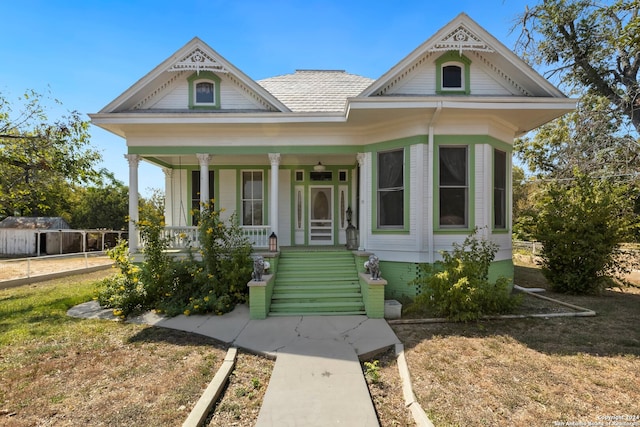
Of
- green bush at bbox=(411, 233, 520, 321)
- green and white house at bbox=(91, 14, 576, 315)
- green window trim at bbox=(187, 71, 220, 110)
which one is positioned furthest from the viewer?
green window trim at bbox=(187, 71, 220, 110)

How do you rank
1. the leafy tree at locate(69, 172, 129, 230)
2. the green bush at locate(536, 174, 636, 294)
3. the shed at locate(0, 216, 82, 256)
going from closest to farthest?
1. the green bush at locate(536, 174, 636, 294)
2. the shed at locate(0, 216, 82, 256)
3. the leafy tree at locate(69, 172, 129, 230)

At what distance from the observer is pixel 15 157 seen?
9.91m

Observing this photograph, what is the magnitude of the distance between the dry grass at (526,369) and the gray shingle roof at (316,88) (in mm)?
6139

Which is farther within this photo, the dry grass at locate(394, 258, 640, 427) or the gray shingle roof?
the gray shingle roof

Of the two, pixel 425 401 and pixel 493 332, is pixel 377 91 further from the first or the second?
pixel 425 401

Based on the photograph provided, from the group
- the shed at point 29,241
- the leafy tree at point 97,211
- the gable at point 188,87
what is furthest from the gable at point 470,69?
the leafy tree at point 97,211

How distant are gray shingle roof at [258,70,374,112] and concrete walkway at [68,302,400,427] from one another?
215 inches

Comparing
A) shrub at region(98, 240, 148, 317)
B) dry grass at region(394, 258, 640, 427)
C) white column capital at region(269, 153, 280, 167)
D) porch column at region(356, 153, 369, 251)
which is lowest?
dry grass at region(394, 258, 640, 427)

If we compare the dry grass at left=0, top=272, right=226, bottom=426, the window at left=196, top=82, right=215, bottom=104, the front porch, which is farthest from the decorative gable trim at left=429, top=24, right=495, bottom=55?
the dry grass at left=0, top=272, right=226, bottom=426

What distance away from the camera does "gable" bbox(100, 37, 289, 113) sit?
7.77 metres

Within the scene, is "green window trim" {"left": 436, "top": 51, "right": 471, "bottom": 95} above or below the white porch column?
above

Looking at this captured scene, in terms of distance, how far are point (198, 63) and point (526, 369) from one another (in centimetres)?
906

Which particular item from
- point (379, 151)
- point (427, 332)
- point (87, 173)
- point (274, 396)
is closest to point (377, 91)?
point (379, 151)

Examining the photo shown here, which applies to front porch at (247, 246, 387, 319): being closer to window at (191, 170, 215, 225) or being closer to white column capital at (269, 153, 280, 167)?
white column capital at (269, 153, 280, 167)
